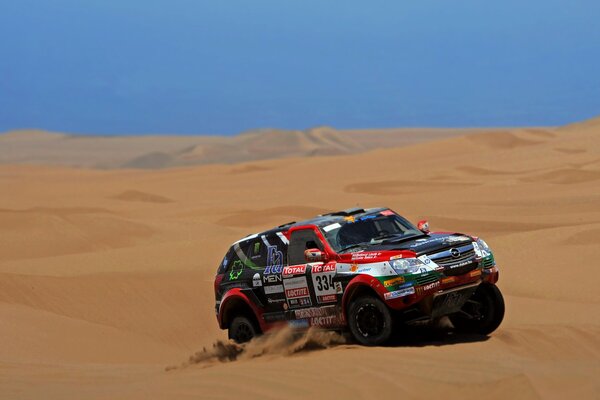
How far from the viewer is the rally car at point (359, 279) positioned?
11188 mm

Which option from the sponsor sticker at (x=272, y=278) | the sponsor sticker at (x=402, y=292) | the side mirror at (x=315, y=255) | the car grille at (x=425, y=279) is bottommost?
the sponsor sticker at (x=402, y=292)

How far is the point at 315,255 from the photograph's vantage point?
11867mm

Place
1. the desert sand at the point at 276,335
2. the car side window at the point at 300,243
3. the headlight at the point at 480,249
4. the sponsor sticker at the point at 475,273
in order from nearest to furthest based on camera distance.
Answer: the desert sand at the point at 276,335 < the sponsor sticker at the point at 475,273 < the headlight at the point at 480,249 < the car side window at the point at 300,243

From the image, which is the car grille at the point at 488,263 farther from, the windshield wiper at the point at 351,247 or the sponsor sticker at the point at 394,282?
the windshield wiper at the point at 351,247

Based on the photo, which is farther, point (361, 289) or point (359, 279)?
point (361, 289)

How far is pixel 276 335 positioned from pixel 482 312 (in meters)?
2.38

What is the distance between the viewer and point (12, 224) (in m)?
29.3

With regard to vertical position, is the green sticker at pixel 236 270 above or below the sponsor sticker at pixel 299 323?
above

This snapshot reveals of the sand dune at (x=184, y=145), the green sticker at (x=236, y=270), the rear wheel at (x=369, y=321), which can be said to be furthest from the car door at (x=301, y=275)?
the sand dune at (x=184, y=145)

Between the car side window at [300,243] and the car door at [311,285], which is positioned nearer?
the car door at [311,285]

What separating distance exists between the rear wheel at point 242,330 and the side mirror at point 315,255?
1.49 metres

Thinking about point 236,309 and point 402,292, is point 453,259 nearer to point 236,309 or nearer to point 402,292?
point 402,292

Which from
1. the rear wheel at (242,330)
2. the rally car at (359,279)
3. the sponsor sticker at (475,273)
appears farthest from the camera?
the rear wheel at (242,330)

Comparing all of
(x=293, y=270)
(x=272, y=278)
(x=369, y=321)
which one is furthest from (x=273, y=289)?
(x=369, y=321)
